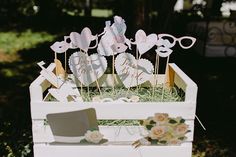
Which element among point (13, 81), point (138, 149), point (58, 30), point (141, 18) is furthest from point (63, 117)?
point (58, 30)

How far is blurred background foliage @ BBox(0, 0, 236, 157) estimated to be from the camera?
11.4 feet

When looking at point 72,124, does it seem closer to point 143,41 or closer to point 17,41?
point 143,41

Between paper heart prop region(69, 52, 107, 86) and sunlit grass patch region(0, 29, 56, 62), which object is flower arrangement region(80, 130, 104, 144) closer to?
paper heart prop region(69, 52, 107, 86)

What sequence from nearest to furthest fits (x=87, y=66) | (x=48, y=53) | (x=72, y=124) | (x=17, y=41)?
(x=72, y=124), (x=87, y=66), (x=48, y=53), (x=17, y=41)

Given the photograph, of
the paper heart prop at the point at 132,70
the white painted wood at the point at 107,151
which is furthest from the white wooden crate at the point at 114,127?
the paper heart prop at the point at 132,70

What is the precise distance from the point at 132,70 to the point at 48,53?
4.81m

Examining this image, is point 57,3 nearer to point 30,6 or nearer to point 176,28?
point 30,6

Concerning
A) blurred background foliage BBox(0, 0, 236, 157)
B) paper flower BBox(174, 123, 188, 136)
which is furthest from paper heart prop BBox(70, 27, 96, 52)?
blurred background foliage BBox(0, 0, 236, 157)

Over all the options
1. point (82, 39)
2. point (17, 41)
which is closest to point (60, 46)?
point (82, 39)

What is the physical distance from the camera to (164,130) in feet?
5.93

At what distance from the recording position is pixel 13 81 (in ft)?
17.3

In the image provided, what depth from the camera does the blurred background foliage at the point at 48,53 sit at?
137 inches

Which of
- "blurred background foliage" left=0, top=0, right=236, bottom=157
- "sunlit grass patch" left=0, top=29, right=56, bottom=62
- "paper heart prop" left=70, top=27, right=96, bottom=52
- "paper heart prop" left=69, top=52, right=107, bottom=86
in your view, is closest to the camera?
"paper heart prop" left=70, top=27, right=96, bottom=52

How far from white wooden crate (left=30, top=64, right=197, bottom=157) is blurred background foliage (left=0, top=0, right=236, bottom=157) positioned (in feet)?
3.71
